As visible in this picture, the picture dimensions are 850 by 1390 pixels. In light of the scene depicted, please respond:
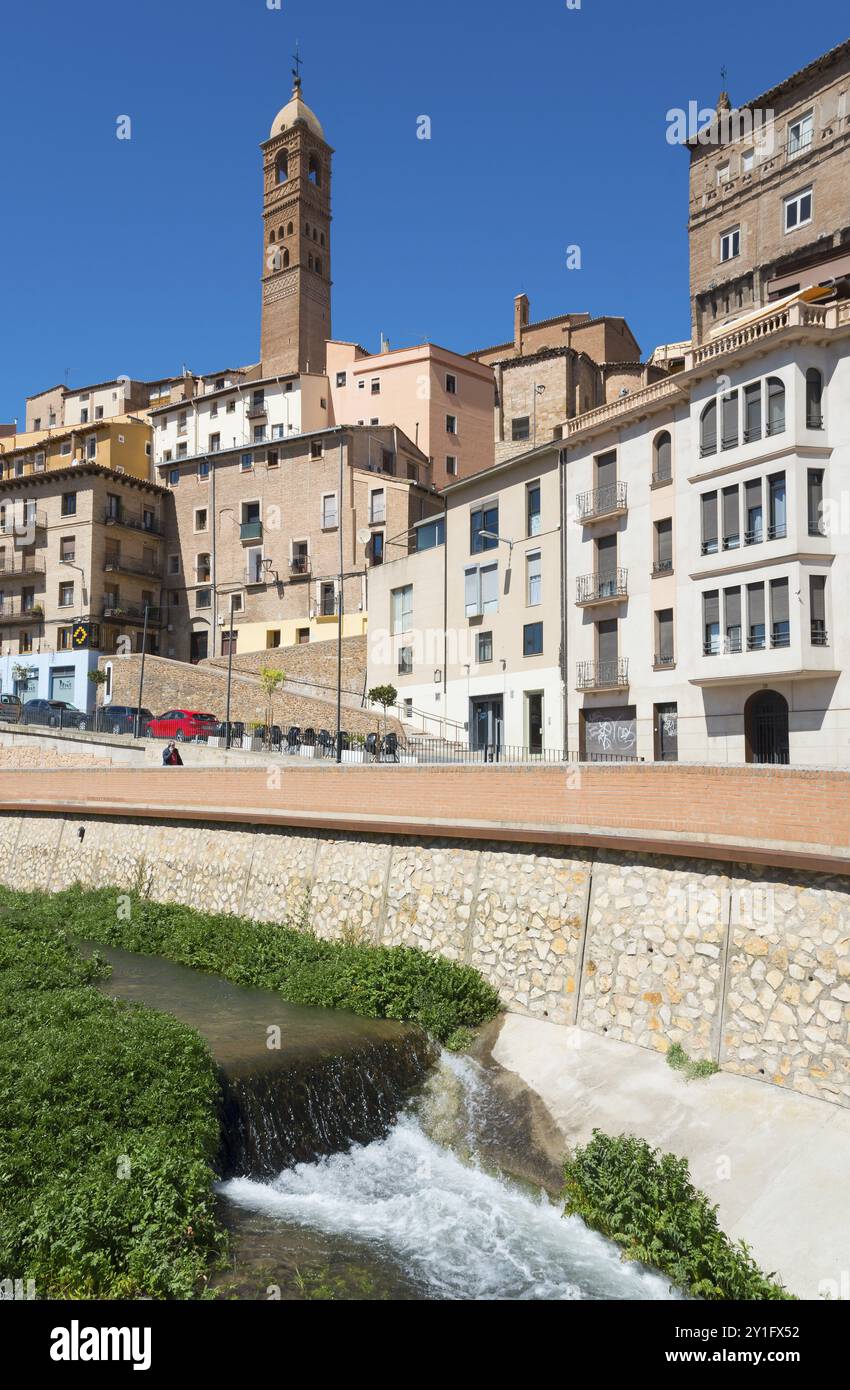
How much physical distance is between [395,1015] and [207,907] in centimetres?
942

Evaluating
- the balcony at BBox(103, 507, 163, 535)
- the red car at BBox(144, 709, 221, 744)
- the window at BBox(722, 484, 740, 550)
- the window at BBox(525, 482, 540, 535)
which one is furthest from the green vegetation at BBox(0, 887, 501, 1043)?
Answer: the balcony at BBox(103, 507, 163, 535)

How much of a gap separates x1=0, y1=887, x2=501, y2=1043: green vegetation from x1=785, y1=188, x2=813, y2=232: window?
121 ft

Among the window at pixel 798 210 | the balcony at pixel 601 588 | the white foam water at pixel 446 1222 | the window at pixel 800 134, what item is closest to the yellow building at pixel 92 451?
the balcony at pixel 601 588

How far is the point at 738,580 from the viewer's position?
90.3 ft

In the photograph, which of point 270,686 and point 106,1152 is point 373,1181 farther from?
point 270,686

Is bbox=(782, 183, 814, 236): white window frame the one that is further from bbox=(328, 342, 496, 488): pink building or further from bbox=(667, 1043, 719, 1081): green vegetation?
Result: bbox=(667, 1043, 719, 1081): green vegetation

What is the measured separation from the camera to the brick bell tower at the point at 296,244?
66625mm

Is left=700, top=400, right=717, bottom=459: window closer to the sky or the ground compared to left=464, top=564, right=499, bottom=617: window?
closer to the sky

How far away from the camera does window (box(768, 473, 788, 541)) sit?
26391mm

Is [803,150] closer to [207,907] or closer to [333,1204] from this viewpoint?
[207,907]

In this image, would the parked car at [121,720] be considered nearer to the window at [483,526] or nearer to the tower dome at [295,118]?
the window at [483,526]

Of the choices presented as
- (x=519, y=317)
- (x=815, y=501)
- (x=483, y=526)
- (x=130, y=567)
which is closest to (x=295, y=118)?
(x=519, y=317)

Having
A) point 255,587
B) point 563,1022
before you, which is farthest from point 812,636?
point 255,587

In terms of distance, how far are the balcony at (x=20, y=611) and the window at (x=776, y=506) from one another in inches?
1771
